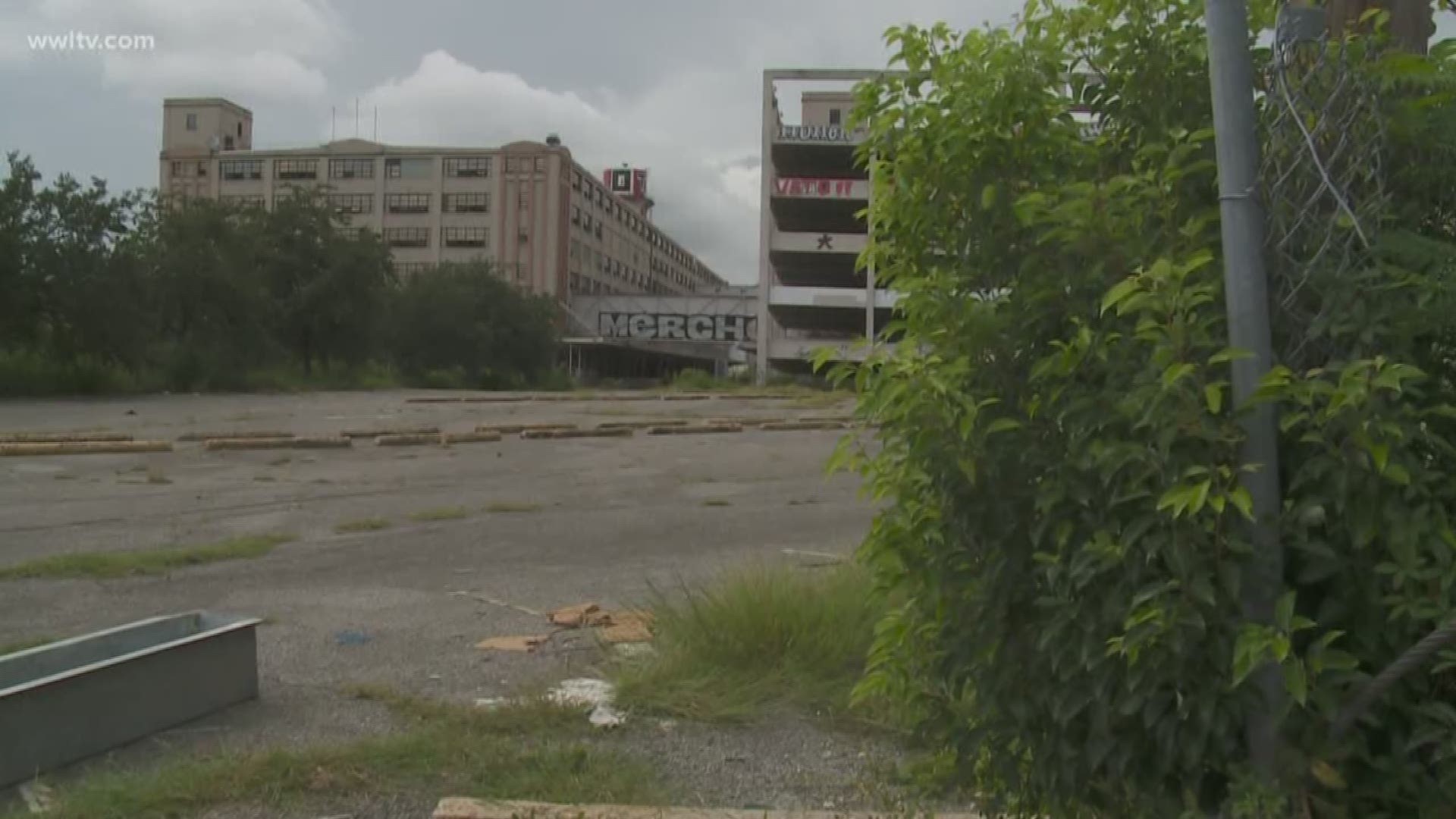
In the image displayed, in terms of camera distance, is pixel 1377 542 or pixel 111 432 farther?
pixel 111 432

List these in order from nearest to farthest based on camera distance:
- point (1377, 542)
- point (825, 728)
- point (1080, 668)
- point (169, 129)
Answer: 1. point (1377, 542)
2. point (1080, 668)
3. point (825, 728)
4. point (169, 129)

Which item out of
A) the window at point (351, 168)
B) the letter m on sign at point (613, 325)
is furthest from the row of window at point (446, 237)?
the letter m on sign at point (613, 325)

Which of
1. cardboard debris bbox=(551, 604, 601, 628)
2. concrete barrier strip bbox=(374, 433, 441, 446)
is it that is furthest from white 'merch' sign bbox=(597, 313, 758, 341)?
cardboard debris bbox=(551, 604, 601, 628)

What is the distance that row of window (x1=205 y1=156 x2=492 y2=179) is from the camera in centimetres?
10481

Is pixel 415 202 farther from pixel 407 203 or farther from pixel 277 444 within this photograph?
pixel 277 444

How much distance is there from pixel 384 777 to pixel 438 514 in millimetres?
7235

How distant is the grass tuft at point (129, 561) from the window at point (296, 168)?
345ft

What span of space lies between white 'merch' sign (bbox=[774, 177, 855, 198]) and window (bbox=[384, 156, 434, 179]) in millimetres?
44352

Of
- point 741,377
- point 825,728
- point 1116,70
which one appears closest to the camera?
point 1116,70

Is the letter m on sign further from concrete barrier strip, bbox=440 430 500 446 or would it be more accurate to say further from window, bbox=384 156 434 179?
concrete barrier strip, bbox=440 430 500 446

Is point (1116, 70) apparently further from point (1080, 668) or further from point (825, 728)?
point (825, 728)

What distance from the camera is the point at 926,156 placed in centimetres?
279

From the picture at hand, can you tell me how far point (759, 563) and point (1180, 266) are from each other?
4142mm

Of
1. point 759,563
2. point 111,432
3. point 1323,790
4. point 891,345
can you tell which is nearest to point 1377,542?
point 1323,790
